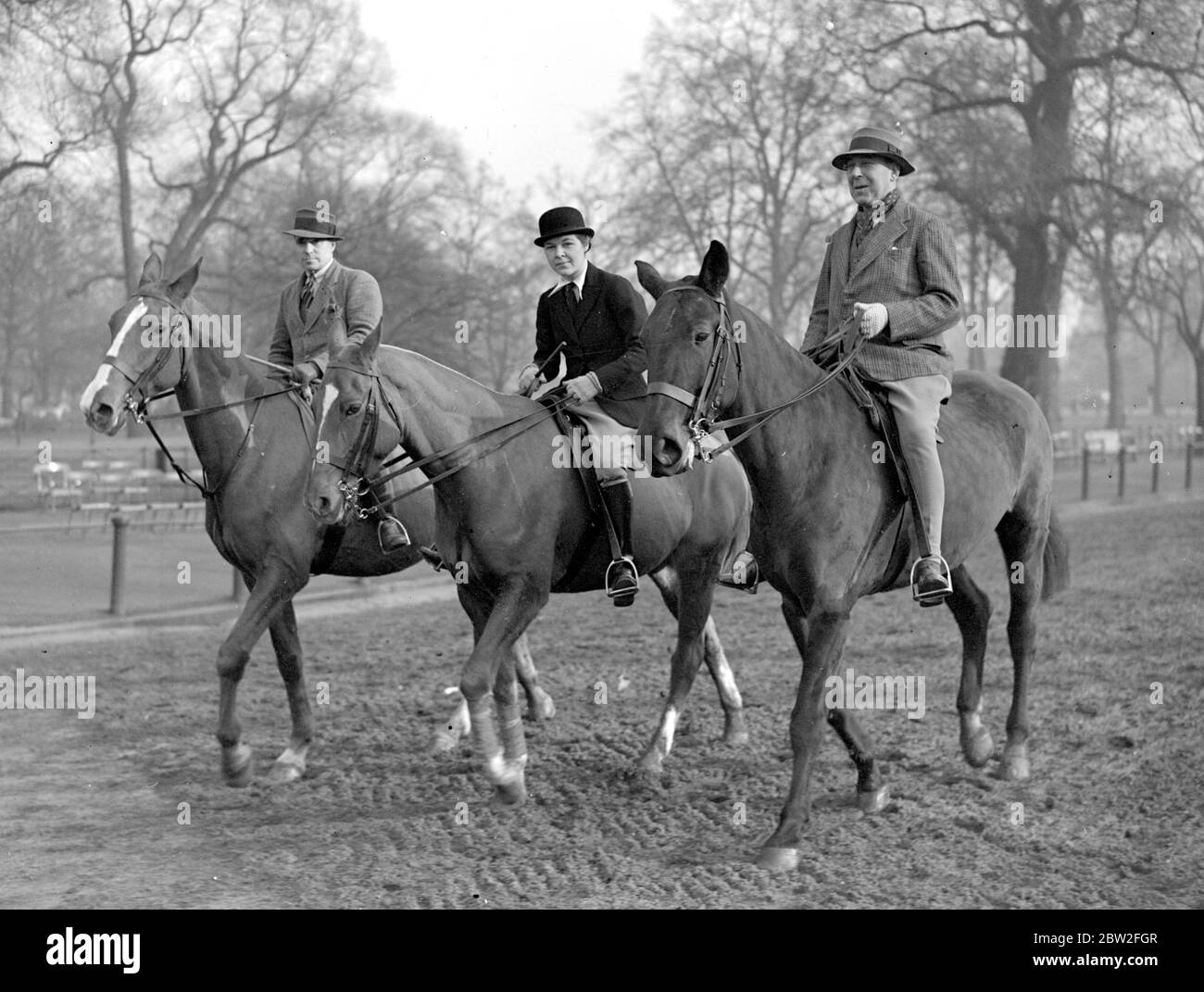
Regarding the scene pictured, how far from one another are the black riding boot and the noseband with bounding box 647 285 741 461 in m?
1.27

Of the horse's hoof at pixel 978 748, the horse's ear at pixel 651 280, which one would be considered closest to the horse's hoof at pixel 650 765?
the horse's hoof at pixel 978 748

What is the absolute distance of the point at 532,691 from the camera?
349 inches

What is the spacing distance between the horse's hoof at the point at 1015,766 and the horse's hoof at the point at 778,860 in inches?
73.1

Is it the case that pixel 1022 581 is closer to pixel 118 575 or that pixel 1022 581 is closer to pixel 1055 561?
pixel 1055 561

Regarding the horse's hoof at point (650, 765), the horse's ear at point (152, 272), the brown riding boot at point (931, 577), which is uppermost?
the horse's ear at point (152, 272)

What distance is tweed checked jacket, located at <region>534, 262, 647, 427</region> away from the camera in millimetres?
7316

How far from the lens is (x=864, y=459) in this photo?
6258 millimetres

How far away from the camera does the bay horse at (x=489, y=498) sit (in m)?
6.22

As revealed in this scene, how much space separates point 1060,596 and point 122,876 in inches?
403

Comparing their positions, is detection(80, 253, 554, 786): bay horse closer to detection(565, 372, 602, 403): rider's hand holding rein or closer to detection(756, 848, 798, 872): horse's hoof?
detection(565, 372, 602, 403): rider's hand holding rein

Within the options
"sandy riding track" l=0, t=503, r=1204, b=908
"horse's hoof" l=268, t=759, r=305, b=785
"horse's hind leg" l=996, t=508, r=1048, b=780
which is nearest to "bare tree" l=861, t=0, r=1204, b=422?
"sandy riding track" l=0, t=503, r=1204, b=908

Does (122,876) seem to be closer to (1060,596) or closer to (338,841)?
(338,841)

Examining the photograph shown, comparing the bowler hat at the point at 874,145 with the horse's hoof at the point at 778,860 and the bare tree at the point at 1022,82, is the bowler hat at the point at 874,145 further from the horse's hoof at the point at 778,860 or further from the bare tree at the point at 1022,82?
the bare tree at the point at 1022,82
